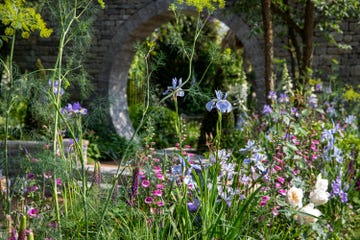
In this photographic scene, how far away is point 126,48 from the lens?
9414mm

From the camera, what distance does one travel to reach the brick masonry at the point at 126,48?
8.37 m

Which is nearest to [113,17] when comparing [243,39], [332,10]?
[243,39]

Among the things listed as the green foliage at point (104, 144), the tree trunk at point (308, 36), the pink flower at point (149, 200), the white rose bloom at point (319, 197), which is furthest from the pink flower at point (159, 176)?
the tree trunk at point (308, 36)

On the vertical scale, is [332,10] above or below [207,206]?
above

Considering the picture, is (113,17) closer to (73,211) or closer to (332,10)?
(332,10)

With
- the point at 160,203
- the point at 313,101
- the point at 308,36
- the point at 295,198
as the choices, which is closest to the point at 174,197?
the point at 160,203

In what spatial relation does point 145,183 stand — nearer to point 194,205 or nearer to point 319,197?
point 194,205

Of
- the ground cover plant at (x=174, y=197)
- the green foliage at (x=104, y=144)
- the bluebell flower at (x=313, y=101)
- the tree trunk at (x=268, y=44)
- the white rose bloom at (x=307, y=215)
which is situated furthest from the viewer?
the green foliage at (x=104, y=144)

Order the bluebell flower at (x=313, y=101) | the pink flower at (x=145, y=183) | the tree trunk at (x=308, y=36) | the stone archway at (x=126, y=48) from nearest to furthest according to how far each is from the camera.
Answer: the pink flower at (x=145, y=183)
the bluebell flower at (x=313, y=101)
the tree trunk at (x=308, y=36)
the stone archway at (x=126, y=48)

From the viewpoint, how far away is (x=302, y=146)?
3.65 m

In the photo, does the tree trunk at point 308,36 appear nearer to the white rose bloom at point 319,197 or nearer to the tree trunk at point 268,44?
the tree trunk at point 268,44

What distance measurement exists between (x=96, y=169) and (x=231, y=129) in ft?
16.7

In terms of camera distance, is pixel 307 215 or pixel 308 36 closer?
pixel 307 215

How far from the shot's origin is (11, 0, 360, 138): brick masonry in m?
8.37
